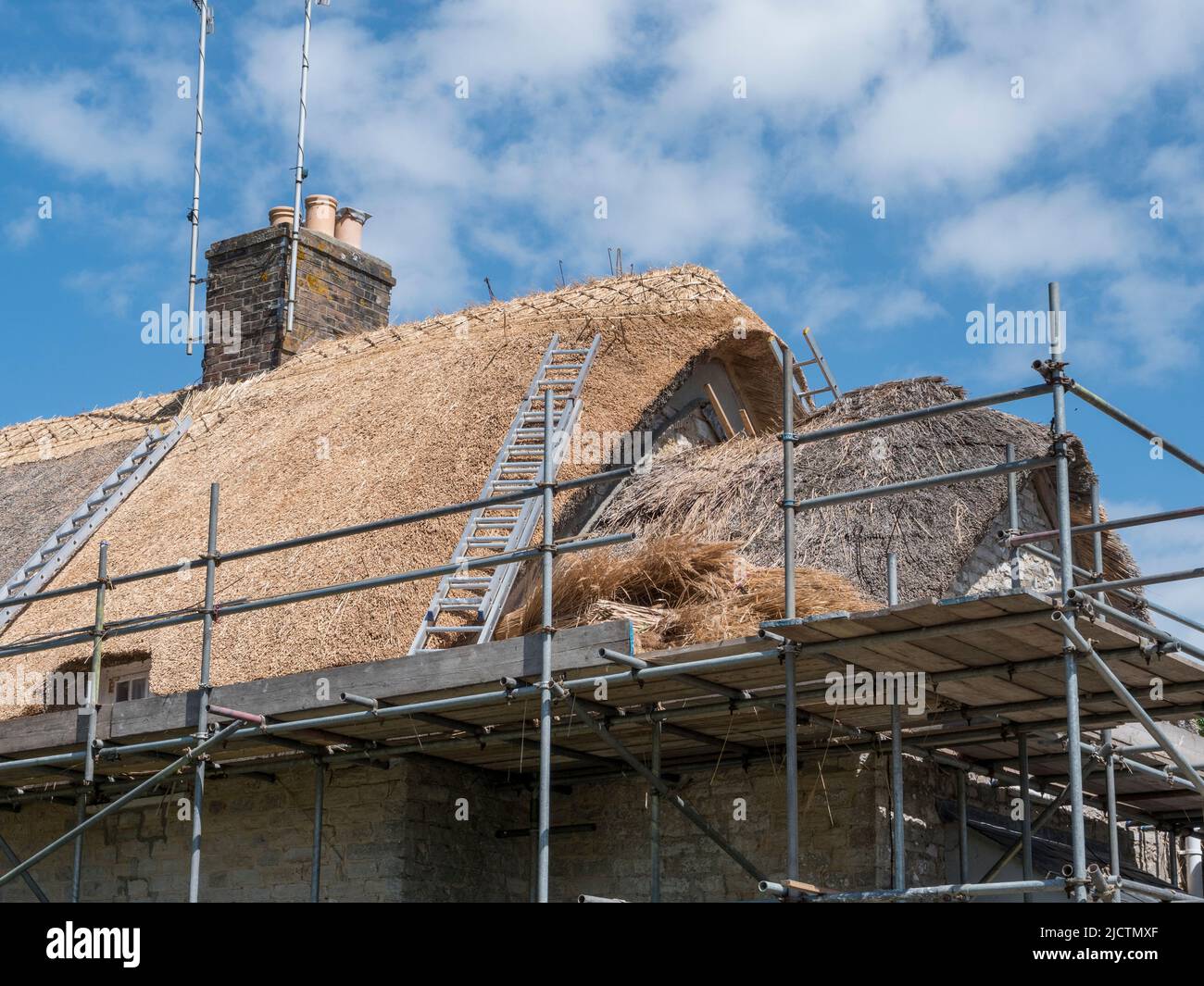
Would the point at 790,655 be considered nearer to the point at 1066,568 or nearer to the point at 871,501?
the point at 1066,568

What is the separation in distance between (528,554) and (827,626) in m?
1.69

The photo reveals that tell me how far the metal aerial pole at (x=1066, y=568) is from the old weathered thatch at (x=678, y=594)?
1623 mm

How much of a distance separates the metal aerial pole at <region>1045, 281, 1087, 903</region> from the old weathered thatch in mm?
1623

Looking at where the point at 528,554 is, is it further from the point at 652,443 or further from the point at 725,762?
the point at 652,443

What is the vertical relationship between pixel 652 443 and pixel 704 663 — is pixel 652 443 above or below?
above

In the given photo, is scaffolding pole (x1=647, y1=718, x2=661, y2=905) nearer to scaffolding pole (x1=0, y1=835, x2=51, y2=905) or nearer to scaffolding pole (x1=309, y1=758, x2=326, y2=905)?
scaffolding pole (x1=309, y1=758, x2=326, y2=905)

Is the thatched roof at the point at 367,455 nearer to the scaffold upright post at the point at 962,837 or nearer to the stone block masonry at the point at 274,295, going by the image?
the stone block masonry at the point at 274,295

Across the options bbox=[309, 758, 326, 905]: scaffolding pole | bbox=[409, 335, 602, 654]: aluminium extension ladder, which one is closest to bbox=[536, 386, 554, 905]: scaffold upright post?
bbox=[409, 335, 602, 654]: aluminium extension ladder

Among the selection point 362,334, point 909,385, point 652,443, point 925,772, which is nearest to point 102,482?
point 362,334

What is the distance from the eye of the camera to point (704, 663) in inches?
300

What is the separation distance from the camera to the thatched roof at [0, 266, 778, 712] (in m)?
10.2

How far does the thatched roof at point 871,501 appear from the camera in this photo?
998cm
